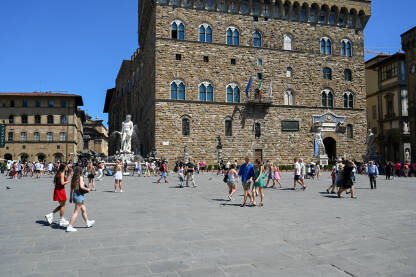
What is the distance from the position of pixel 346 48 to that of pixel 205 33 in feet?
53.3

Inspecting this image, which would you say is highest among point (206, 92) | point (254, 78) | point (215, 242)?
point (254, 78)

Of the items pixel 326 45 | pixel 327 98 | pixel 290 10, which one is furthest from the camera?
pixel 326 45

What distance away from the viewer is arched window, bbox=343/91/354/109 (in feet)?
119

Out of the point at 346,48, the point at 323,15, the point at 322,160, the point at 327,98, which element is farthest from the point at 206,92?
the point at 346,48

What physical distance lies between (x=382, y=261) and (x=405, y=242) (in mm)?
1420

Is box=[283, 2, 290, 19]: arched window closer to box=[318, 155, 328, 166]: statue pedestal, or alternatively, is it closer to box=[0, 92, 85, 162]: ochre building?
box=[318, 155, 328, 166]: statue pedestal

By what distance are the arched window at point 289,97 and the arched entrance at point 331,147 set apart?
5852 millimetres

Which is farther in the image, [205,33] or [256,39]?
[256,39]

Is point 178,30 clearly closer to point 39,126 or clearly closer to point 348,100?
point 348,100

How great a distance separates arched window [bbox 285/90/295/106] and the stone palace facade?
0.36 ft

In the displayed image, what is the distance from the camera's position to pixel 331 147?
3609 cm

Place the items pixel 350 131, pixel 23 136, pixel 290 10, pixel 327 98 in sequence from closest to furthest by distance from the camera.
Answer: pixel 290 10, pixel 327 98, pixel 350 131, pixel 23 136

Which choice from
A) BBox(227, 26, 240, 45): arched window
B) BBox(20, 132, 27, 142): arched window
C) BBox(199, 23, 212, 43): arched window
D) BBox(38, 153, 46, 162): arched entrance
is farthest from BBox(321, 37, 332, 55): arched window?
BBox(20, 132, 27, 142): arched window

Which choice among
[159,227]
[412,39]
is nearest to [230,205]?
[159,227]
